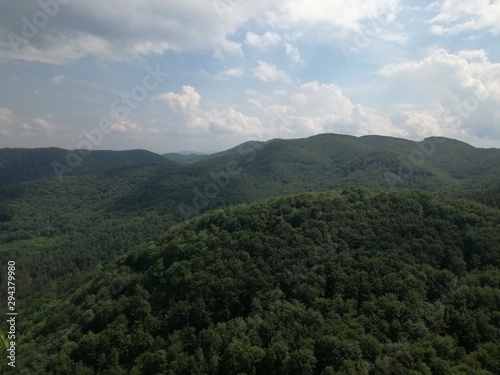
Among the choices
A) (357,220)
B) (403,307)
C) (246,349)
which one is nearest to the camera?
(246,349)

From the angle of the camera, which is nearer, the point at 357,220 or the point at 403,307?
the point at 403,307

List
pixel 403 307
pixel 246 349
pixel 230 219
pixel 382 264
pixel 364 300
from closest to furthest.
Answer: pixel 246 349 < pixel 403 307 < pixel 364 300 < pixel 382 264 < pixel 230 219

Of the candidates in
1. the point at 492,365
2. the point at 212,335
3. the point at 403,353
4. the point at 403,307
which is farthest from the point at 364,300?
the point at 212,335

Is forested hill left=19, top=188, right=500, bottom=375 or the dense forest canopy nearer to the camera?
forested hill left=19, top=188, right=500, bottom=375

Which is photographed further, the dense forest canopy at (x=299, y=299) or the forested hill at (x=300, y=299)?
the dense forest canopy at (x=299, y=299)

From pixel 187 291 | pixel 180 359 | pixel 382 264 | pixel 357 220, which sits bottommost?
pixel 180 359

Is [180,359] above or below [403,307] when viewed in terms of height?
below

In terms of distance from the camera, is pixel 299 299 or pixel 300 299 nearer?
pixel 300 299

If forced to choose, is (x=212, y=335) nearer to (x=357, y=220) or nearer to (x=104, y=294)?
(x=104, y=294)
